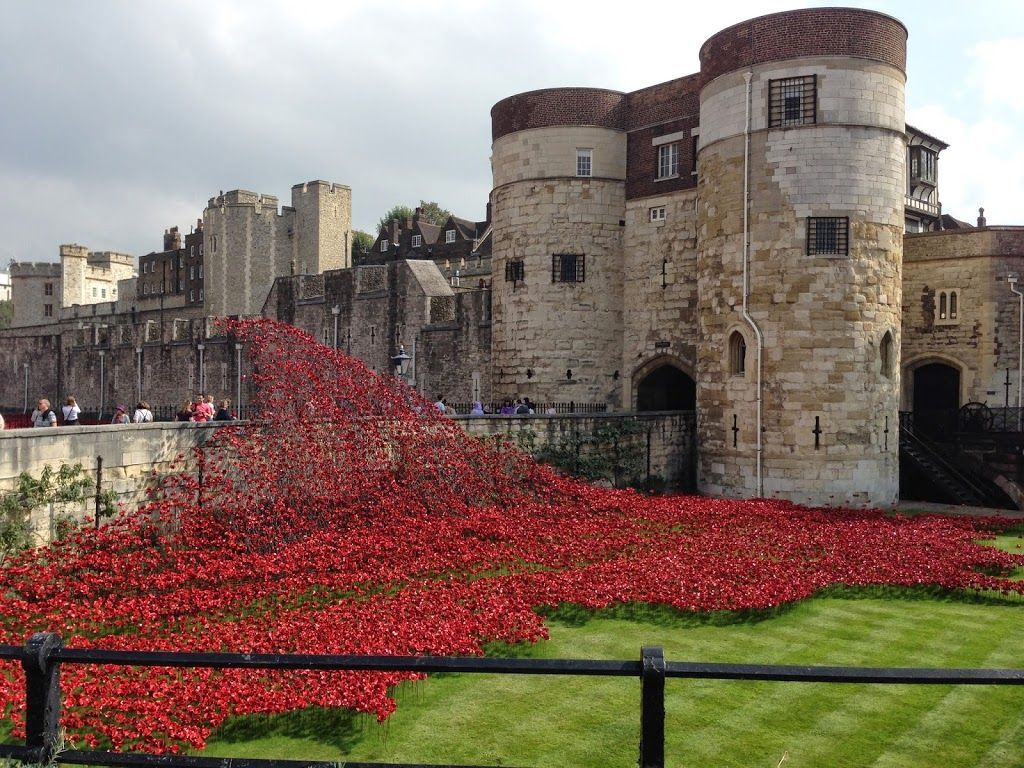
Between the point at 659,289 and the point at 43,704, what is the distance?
24.1 meters

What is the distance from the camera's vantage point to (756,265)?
834 inches

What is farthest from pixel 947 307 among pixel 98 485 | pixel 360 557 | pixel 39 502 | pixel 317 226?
pixel 317 226

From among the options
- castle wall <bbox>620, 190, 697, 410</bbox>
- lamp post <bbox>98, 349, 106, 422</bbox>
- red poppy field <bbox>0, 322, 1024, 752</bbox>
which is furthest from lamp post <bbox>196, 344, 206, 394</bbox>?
red poppy field <bbox>0, 322, 1024, 752</bbox>

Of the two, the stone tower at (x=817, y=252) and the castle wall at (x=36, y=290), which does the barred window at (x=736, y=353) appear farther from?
the castle wall at (x=36, y=290)

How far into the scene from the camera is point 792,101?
21.1m

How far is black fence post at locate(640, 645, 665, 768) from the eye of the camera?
3297mm

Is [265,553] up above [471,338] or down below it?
below

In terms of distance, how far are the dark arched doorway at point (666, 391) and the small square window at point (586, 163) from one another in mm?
6214

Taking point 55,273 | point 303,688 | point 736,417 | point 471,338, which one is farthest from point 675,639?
point 55,273

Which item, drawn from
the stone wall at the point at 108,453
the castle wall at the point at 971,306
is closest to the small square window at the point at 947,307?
the castle wall at the point at 971,306

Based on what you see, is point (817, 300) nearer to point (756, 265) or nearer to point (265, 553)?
point (756, 265)

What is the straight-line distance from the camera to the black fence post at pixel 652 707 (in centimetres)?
330

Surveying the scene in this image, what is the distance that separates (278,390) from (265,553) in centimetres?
312

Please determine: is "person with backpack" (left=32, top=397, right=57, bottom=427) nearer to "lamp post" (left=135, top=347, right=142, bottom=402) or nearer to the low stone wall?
the low stone wall
